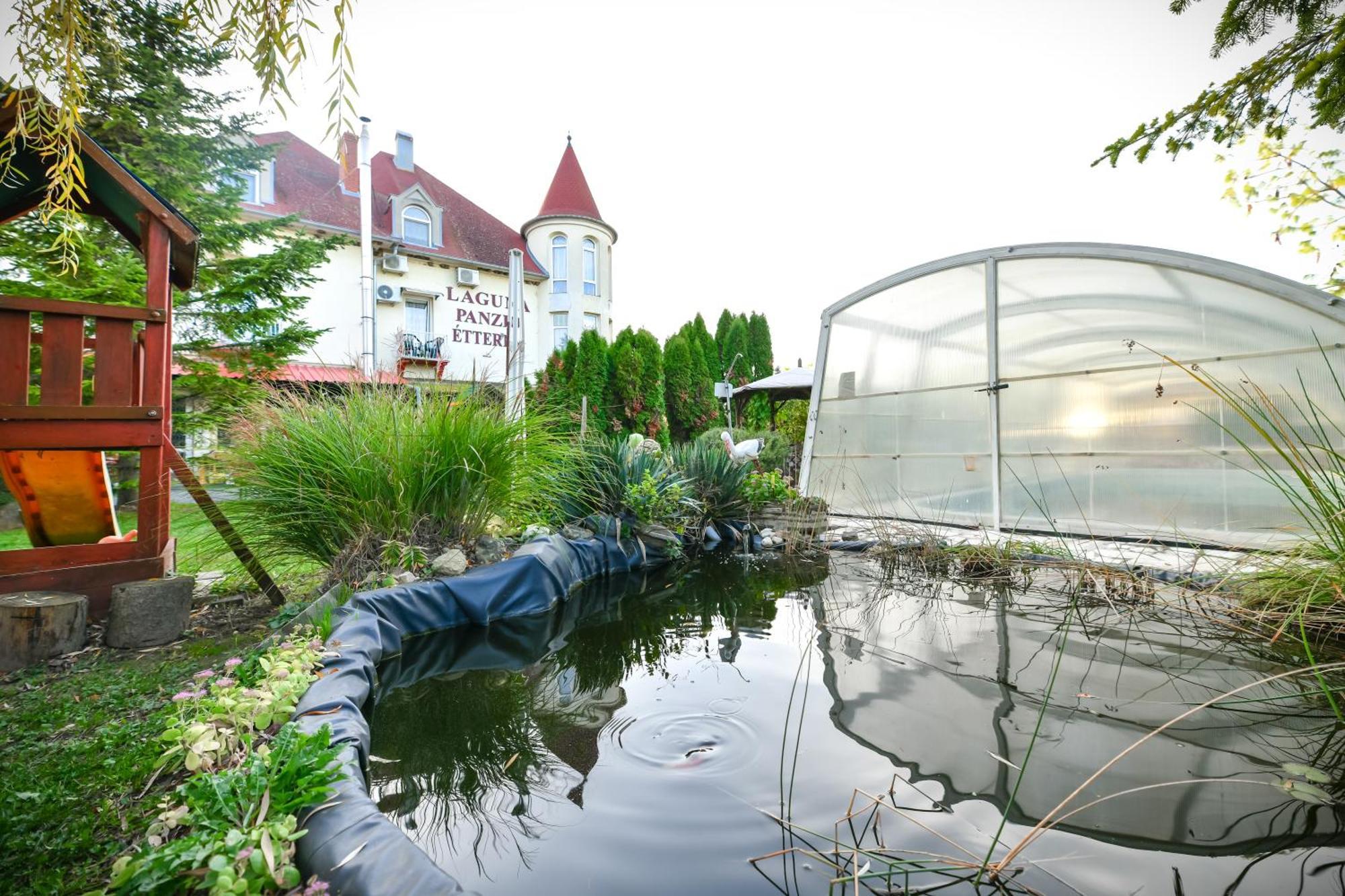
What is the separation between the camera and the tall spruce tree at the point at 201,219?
5332 mm

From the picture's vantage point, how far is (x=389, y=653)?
2715 millimetres

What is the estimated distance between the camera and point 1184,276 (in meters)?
4.92

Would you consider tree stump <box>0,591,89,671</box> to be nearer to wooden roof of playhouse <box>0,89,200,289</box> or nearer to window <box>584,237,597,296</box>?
wooden roof of playhouse <box>0,89,200,289</box>

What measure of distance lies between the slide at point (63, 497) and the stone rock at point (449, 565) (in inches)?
70.6

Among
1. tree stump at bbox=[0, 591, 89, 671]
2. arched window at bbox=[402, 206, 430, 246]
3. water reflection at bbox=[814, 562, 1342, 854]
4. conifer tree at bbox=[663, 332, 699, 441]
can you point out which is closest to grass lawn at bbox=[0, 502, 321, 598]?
tree stump at bbox=[0, 591, 89, 671]

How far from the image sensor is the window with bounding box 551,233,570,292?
1662 cm

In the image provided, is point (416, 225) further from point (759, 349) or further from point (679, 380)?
point (759, 349)

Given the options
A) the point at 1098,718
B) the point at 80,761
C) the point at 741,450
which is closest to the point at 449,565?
the point at 80,761

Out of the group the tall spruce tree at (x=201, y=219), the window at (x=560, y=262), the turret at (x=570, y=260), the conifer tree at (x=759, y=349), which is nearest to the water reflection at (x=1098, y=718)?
the tall spruce tree at (x=201, y=219)

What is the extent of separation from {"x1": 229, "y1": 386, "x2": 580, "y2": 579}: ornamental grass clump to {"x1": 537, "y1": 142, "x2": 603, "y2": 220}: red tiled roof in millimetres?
14439

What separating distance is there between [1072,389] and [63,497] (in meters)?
7.90

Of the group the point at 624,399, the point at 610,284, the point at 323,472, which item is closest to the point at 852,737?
the point at 323,472

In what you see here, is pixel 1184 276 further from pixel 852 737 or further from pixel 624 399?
pixel 624 399

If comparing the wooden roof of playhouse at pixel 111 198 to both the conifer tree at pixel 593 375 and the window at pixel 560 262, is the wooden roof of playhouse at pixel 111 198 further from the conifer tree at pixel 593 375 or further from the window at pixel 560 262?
the window at pixel 560 262
